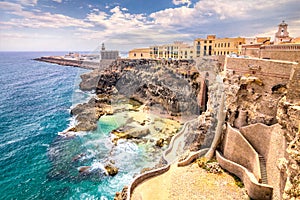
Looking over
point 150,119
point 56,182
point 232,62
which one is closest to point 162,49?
point 150,119

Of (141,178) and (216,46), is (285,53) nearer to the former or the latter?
(141,178)

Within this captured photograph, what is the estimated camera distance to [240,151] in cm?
1287

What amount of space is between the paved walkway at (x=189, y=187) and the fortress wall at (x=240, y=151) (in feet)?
4.32

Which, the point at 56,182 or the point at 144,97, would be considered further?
the point at 144,97

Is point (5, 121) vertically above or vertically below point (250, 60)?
below

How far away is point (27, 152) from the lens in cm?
2280

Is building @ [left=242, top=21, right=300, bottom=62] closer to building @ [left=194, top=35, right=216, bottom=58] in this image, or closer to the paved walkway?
the paved walkway

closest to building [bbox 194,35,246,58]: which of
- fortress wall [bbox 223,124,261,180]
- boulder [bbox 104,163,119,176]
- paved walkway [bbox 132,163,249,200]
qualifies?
fortress wall [bbox 223,124,261,180]

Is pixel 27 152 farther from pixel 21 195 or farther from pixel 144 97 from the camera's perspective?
pixel 144 97

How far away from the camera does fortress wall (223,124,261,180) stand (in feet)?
38.0

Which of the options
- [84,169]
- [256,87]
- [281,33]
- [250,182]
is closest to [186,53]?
[281,33]

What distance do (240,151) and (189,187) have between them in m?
4.25

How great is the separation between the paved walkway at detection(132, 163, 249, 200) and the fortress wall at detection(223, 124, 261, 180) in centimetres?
132

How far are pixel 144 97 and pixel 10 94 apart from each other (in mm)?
34956
